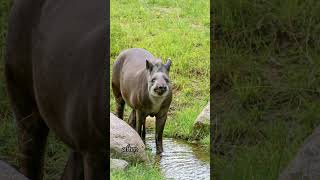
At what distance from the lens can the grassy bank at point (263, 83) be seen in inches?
67.4

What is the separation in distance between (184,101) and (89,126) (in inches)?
15.2

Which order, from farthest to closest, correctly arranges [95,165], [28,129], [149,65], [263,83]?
[263,83]
[28,129]
[149,65]
[95,165]

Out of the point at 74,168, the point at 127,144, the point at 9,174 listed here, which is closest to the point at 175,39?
the point at 127,144

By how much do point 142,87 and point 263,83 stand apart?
17.4 inches

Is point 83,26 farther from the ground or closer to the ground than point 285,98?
farther from the ground

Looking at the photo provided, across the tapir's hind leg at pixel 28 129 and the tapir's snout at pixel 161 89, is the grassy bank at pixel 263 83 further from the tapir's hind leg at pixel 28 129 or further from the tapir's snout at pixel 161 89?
the tapir's hind leg at pixel 28 129

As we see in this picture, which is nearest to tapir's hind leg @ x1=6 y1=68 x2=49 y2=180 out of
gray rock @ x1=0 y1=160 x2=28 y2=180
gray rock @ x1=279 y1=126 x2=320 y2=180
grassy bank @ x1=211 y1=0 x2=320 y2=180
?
gray rock @ x1=0 y1=160 x2=28 y2=180

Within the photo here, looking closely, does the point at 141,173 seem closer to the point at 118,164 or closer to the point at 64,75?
the point at 118,164

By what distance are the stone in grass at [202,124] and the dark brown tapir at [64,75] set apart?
312 mm

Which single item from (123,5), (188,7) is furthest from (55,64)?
(188,7)

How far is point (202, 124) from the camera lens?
1.63 metres

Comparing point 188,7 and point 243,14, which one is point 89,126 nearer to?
point 188,7

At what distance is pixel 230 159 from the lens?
1.71m

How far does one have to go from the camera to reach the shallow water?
161cm
